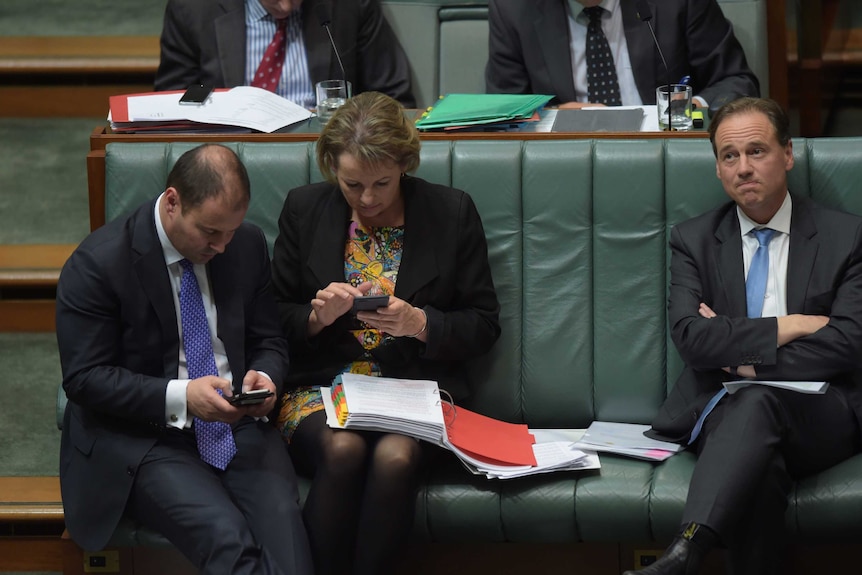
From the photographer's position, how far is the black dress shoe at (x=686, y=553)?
7.39 ft

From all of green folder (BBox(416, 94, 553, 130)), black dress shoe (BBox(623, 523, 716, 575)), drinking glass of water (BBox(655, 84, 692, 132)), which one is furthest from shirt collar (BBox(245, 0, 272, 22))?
black dress shoe (BBox(623, 523, 716, 575))

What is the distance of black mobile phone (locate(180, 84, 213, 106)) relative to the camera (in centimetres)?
297

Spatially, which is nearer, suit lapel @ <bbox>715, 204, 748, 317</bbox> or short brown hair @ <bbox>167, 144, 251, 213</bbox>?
short brown hair @ <bbox>167, 144, 251, 213</bbox>

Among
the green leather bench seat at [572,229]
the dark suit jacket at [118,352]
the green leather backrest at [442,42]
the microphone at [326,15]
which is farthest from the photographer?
the green leather backrest at [442,42]

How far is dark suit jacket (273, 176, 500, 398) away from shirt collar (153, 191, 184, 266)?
30 centimetres

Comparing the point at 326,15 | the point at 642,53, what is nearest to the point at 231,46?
the point at 326,15

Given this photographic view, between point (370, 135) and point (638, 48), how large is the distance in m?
1.15

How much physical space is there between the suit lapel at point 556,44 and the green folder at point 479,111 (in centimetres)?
40

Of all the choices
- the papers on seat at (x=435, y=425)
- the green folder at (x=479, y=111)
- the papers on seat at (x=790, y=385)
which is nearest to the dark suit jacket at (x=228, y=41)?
the green folder at (x=479, y=111)

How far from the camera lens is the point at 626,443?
2635 mm

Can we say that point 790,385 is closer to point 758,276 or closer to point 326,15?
point 758,276

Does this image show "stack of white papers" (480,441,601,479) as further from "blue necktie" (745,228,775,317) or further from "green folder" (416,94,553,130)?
"green folder" (416,94,553,130)

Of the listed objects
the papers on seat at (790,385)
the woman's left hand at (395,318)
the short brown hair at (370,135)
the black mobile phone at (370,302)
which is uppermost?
the short brown hair at (370,135)

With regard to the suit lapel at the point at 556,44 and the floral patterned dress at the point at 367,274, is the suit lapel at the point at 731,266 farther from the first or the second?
the suit lapel at the point at 556,44
